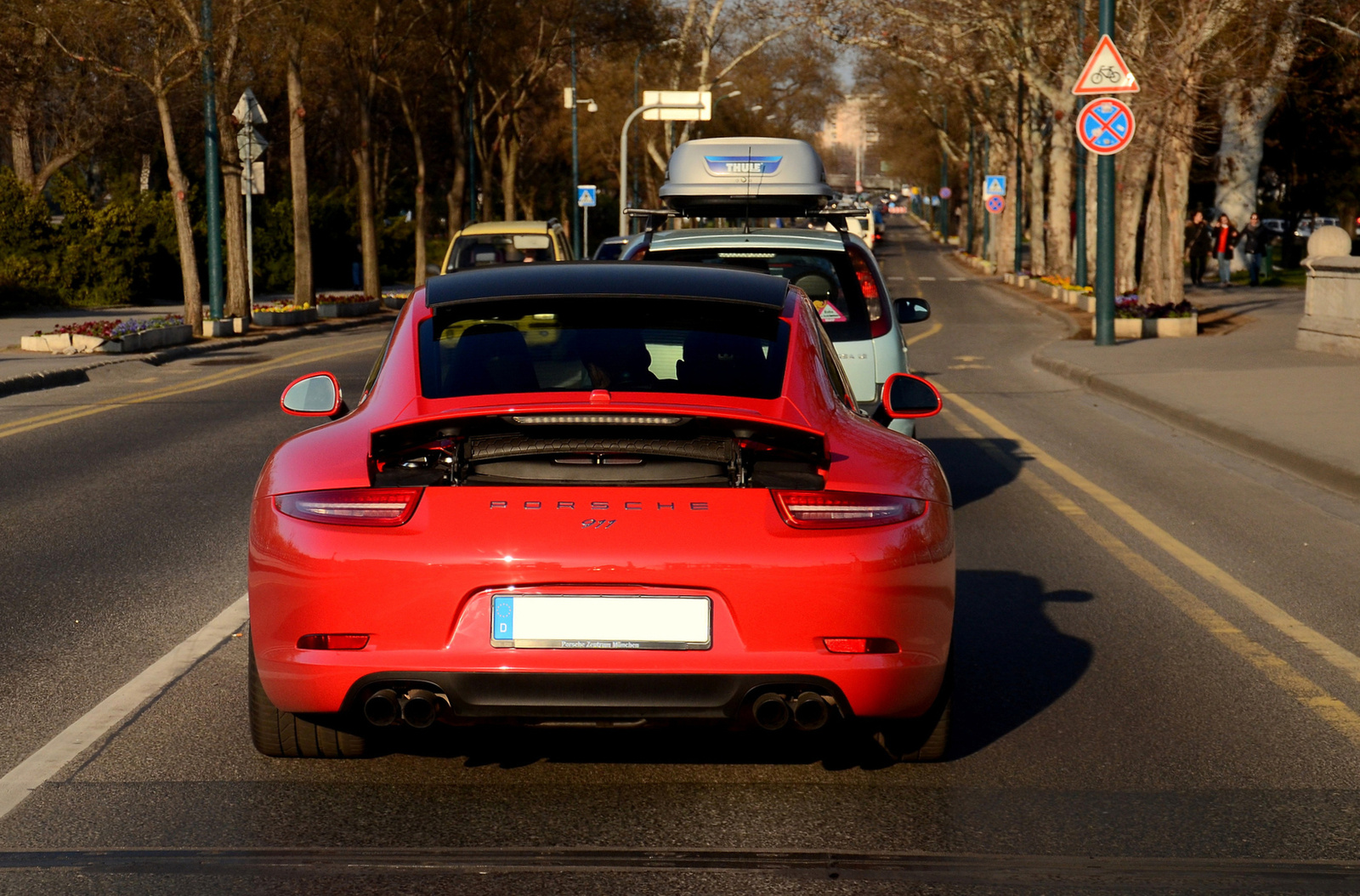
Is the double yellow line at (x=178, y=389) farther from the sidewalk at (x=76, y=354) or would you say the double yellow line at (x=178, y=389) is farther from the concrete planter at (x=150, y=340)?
the concrete planter at (x=150, y=340)

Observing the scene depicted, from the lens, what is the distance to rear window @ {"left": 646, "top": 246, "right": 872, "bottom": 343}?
32.6ft

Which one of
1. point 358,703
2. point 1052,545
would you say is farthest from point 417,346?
point 1052,545

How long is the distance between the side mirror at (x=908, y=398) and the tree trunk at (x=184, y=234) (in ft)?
77.0

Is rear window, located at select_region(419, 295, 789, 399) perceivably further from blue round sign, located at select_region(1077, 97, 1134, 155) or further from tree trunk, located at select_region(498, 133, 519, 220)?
tree trunk, located at select_region(498, 133, 519, 220)

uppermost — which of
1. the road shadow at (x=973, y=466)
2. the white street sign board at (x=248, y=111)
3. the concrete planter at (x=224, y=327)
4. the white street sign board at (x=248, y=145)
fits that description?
the white street sign board at (x=248, y=111)

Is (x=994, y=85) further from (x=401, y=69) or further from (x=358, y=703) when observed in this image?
(x=358, y=703)

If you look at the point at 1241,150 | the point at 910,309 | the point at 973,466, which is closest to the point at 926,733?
the point at 910,309

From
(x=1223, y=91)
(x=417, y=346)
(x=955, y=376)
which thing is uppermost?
(x=1223, y=91)

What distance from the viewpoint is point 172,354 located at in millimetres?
25328

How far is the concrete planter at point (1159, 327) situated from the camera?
26703 millimetres

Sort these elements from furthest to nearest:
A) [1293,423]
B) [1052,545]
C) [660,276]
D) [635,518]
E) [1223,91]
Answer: [1223,91]
[1293,423]
[1052,545]
[660,276]
[635,518]

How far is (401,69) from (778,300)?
145ft

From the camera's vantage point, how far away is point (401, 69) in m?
47.7

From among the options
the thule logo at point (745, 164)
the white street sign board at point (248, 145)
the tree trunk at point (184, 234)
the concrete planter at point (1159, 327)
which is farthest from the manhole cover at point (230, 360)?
the concrete planter at point (1159, 327)
